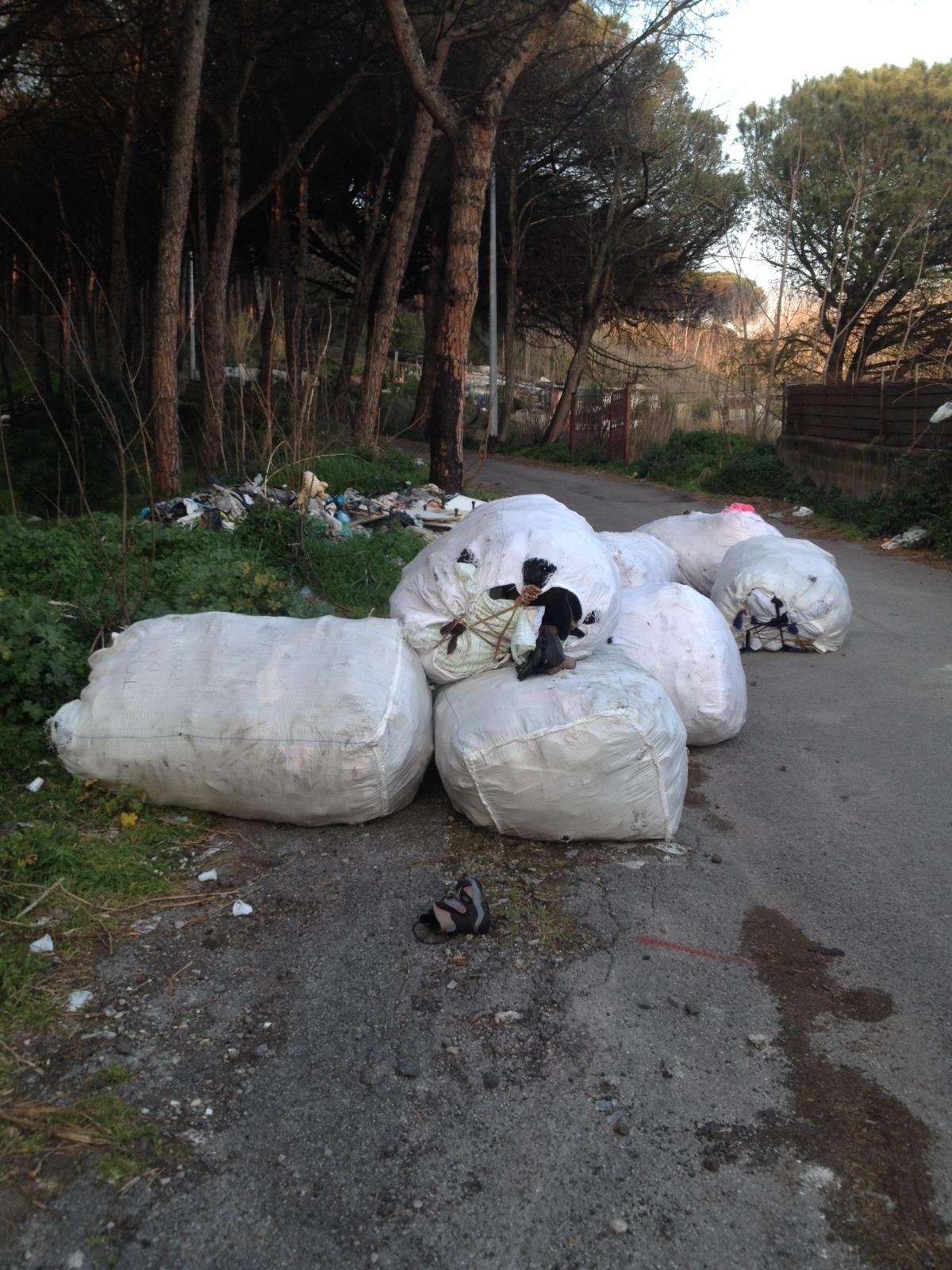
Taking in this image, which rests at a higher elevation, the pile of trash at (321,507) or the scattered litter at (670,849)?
the pile of trash at (321,507)

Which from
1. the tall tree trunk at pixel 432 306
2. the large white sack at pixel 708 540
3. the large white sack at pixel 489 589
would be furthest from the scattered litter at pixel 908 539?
the tall tree trunk at pixel 432 306

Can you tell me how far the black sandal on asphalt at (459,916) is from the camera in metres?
2.85

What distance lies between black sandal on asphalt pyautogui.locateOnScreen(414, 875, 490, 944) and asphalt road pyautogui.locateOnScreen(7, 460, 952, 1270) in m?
0.05

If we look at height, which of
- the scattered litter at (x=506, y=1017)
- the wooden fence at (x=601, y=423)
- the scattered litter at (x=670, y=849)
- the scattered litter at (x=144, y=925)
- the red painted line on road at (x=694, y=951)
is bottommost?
the wooden fence at (x=601, y=423)

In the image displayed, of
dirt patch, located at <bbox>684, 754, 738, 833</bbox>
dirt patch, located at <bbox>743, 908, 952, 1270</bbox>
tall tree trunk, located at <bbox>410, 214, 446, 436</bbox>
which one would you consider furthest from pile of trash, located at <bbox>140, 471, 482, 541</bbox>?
tall tree trunk, located at <bbox>410, 214, 446, 436</bbox>

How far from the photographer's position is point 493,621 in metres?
3.70

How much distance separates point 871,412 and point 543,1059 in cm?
1306

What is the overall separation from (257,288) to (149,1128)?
2945 cm

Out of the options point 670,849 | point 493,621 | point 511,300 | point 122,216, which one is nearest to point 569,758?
point 670,849

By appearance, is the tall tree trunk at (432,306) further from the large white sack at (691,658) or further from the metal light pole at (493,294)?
the large white sack at (691,658)

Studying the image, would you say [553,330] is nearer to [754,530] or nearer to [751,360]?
[751,360]

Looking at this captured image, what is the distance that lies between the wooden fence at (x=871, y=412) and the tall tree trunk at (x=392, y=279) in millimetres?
6184

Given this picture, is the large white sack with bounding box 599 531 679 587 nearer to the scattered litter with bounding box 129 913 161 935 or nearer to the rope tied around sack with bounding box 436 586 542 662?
the rope tied around sack with bounding box 436 586 542 662

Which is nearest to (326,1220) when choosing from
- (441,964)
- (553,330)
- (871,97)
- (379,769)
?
(441,964)
